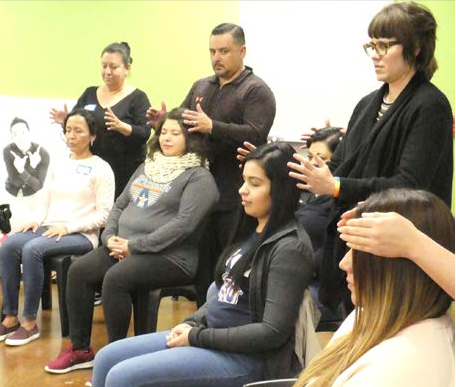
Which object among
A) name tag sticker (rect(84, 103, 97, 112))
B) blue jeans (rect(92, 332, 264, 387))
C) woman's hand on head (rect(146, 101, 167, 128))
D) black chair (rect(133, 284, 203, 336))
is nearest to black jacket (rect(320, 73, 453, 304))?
blue jeans (rect(92, 332, 264, 387))

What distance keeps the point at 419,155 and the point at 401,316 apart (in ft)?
2.84

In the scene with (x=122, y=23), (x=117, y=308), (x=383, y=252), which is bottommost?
(x=117, y=308)

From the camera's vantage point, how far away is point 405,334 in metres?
1.03

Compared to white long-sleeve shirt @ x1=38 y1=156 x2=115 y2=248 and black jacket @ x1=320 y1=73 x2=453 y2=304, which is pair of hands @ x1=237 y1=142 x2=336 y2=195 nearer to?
black jacket @ x1=320 y1=73 x2=453 y2=304

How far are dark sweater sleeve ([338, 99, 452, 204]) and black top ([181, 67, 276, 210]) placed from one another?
1109mm

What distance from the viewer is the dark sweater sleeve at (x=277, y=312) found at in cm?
179

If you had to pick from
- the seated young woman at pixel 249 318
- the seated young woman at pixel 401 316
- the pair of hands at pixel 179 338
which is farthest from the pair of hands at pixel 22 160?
the seated young woman at pixel 401 316

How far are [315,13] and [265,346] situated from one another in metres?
2.93

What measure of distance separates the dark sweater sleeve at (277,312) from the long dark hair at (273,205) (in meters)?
0.12

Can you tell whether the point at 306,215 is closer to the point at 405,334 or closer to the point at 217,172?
the point at 217,172

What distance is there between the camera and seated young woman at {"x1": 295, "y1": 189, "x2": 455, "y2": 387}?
3.26ft

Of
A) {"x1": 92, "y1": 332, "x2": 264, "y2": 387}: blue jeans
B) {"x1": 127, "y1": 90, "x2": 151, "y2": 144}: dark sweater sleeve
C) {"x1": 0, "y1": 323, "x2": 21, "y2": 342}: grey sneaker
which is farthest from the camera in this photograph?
{"x1": 127, "y1": 90, "x2": 151, "y2": 144}: dark sweater sleeve

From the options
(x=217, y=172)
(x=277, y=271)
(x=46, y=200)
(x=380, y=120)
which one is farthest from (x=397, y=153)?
(x=46, y=200)

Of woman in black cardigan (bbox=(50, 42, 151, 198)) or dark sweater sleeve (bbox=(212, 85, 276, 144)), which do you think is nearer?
dark sweater sleeve (bbox=(212, 85, 276, 144))
